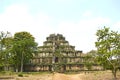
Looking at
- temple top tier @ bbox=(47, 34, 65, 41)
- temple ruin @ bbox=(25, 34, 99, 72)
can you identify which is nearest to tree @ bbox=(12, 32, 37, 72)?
temple ruin @ bbox=(25, 34, 99, 72)

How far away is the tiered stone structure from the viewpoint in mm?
79625

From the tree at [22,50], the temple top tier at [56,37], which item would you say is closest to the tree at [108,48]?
the tree at [22,50]

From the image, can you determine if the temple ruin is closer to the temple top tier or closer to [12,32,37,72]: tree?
the temple top tier

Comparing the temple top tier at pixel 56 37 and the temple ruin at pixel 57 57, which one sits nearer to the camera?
the temple ruin at pixel 57 57

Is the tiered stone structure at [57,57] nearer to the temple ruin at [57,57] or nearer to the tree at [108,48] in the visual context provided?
the temple ruin at [57,57]

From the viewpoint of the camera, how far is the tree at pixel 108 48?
105 feet

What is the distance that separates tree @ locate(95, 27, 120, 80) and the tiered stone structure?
46.0 m

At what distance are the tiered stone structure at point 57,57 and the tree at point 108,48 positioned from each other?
46029mm

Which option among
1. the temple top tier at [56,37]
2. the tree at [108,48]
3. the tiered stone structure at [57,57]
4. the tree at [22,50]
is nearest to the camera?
the tree at [108,48]

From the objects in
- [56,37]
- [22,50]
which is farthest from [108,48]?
[56,37]

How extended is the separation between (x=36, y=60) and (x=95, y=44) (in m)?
51.1

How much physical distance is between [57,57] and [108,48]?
51.5m

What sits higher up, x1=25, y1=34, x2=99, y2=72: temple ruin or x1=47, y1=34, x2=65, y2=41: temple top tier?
x1=47, y1=34, x2=65, y2=41: temple top tier

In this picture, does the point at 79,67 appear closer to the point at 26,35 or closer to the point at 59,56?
the point at 59,56
